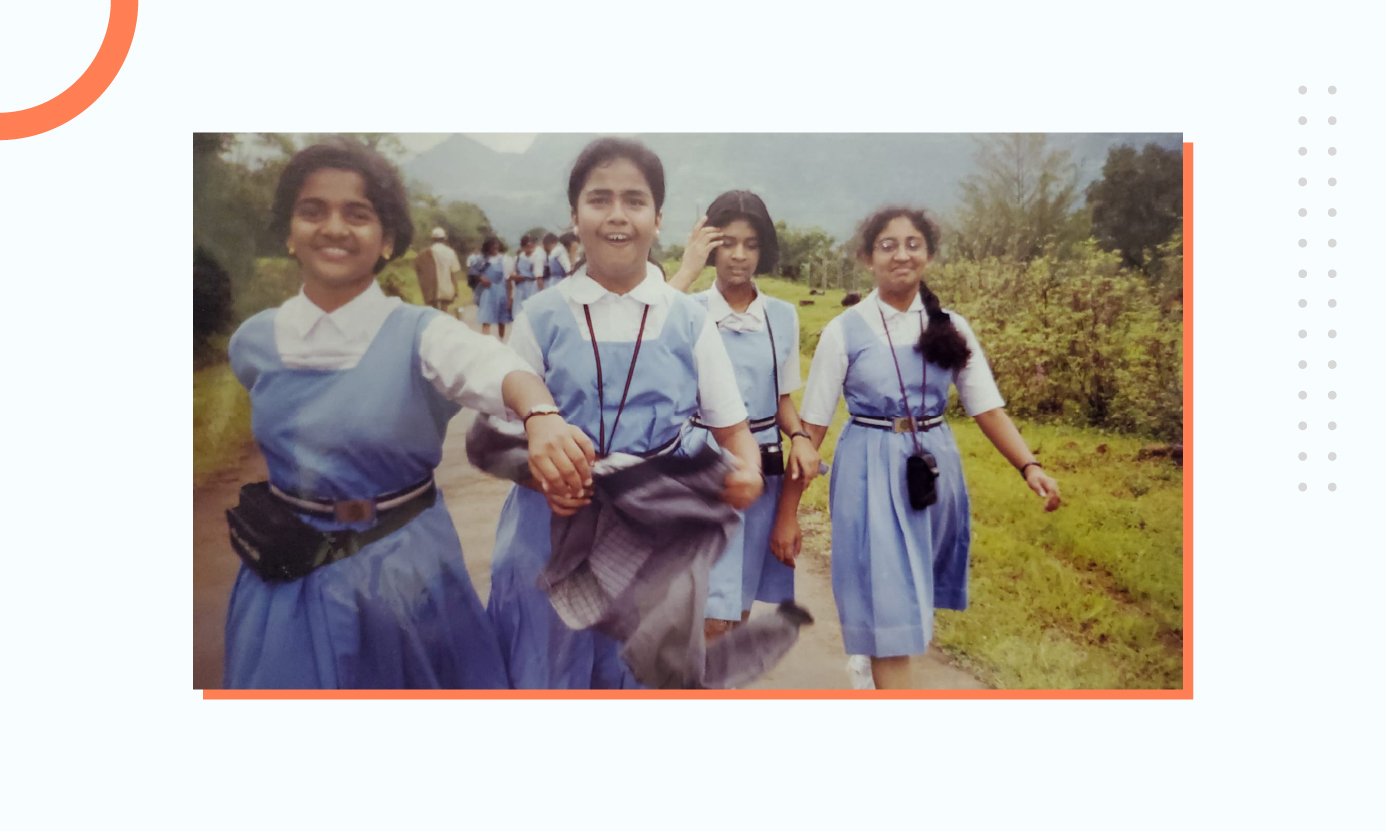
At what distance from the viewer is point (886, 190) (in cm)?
323

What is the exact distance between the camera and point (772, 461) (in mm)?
3268

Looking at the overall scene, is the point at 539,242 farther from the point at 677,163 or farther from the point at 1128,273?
the point at 1128,273

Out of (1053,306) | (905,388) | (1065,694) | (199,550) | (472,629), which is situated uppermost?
(1053,306)

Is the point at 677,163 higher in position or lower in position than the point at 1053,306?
higher

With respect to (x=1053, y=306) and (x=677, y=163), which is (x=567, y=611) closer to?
(x=677, y=163)

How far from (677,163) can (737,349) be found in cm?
58

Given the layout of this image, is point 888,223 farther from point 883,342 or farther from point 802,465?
point 802,465

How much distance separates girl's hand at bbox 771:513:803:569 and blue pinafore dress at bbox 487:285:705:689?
437 millimetres

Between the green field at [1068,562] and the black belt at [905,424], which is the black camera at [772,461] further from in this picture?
the black belt at [905,424]

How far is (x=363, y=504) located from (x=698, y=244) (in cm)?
126

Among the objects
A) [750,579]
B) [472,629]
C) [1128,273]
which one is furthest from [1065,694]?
[472,629]

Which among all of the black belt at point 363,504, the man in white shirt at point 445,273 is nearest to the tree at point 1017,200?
the man in white shirt at point 445,273
